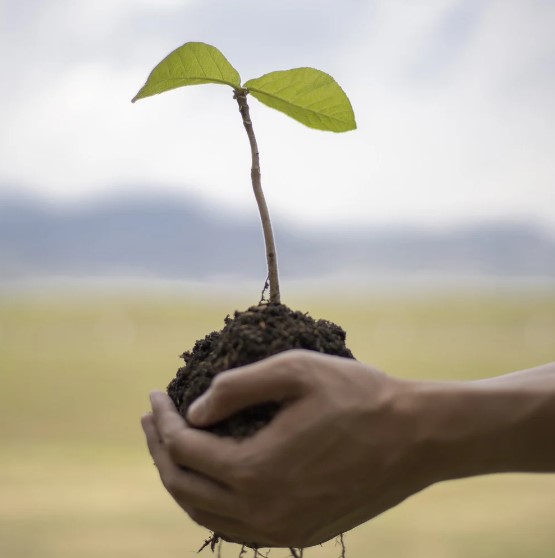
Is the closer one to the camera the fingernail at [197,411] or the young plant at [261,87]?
the fingernail at [197,411]

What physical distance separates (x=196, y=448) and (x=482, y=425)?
0.26 m

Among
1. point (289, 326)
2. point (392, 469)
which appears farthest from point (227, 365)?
point (392, 469)

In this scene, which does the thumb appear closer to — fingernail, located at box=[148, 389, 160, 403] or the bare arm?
the bare arm

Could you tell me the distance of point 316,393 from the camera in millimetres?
551

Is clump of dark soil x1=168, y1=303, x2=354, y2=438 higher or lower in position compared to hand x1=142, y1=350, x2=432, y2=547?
higher

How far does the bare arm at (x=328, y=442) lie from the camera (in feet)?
1.81

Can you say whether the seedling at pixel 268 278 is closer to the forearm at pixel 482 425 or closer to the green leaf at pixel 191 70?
the green leaf at pixel 191 70

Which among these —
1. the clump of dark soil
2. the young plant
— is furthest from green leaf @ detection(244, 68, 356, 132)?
the clump of dark soil

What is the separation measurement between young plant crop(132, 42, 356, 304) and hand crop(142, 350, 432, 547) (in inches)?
8.5

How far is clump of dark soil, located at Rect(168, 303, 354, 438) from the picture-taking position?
610 mm

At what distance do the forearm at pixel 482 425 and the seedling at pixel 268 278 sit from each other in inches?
5.5

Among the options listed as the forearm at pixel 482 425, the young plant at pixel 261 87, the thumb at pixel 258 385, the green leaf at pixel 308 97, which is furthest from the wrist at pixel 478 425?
the green leaf at pixel 308 97

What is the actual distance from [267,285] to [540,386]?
1.09ft

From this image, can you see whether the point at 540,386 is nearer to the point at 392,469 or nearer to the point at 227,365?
the point at 392,469
